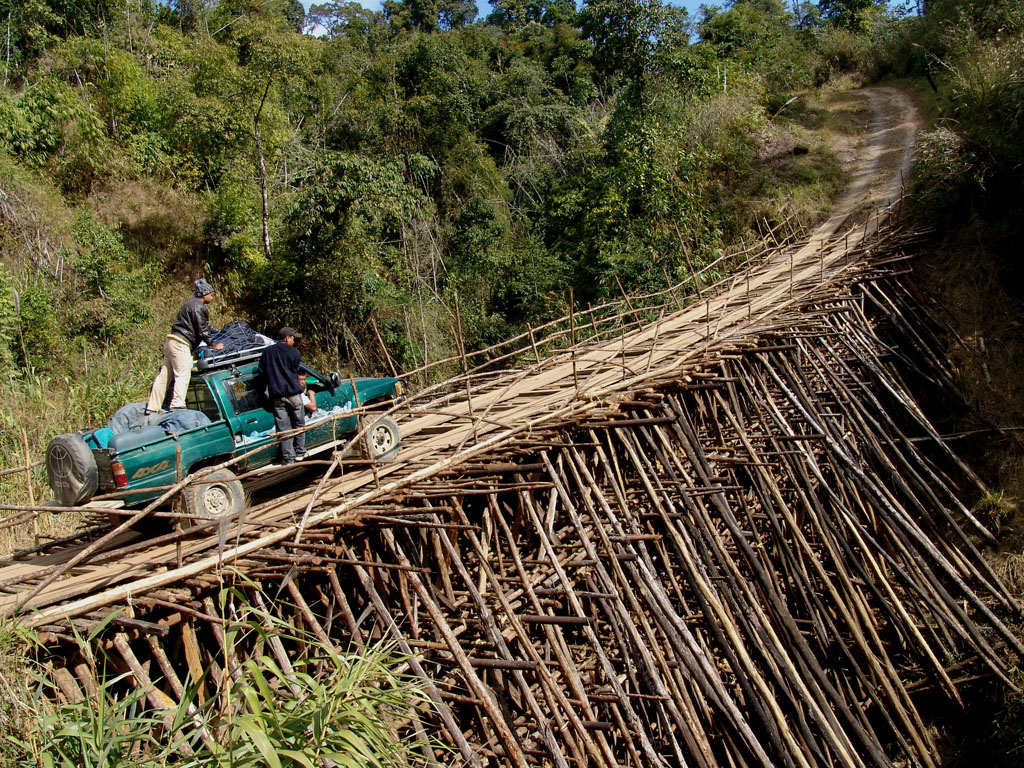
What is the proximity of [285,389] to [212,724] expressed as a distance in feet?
11.3

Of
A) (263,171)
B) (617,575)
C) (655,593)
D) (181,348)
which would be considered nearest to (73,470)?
(181,348)

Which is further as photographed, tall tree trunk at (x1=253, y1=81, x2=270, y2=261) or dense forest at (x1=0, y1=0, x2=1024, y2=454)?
tall tree trunk at (x1=253, y1=81, x2=270, y2=261)

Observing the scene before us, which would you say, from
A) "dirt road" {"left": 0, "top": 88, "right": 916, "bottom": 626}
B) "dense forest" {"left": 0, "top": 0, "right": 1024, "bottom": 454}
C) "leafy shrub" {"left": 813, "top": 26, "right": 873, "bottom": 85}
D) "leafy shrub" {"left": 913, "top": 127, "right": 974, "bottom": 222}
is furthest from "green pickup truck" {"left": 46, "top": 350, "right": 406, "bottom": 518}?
"leafy shrub" {"left": 813, "top": 26, "right": 873, "bottom": 85}

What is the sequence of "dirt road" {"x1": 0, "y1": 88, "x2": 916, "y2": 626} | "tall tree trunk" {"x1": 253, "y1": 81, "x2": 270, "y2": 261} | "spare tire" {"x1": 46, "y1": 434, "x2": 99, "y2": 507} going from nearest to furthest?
1. "dirt road" {"x1": 0, "y1": 88, "x2": 916, "y2": 626}
2. "spare tire" {"x1": 46, "y1": 434, "x2": 99, "y2": 507}
3. "tall tree trunk" {"x1": 253, "y1": 81, "x2": 270, "y2": 261}

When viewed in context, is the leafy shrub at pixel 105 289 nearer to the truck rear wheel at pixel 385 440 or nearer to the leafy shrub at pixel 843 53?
the truck rear wheel at pixel 385 440

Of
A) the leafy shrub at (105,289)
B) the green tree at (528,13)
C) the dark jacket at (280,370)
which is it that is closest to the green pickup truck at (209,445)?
the dark jacket at (280,370)

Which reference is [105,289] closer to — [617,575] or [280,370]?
[280,370]

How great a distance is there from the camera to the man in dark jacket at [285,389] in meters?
6.19

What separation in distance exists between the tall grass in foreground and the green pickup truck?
139cm

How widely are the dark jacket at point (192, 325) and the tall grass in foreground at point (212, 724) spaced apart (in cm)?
329

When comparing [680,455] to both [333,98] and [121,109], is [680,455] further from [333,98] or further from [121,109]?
[333,98]

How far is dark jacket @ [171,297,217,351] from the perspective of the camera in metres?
6.26

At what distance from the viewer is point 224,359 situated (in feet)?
20.9

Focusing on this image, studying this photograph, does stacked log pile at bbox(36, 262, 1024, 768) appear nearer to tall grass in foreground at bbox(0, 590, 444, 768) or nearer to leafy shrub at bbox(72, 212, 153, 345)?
tall grass in foreground at bbox(0, 590, 444, 768)
